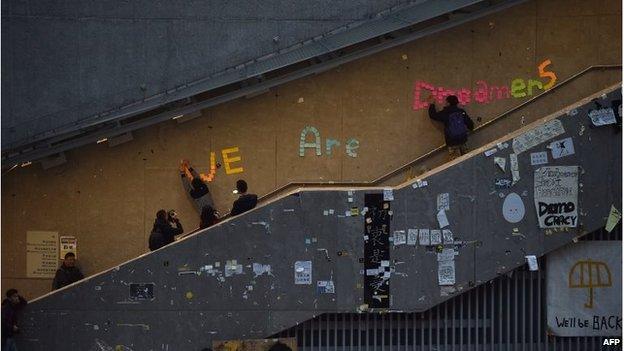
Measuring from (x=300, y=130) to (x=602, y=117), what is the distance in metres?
Answer: 4.11

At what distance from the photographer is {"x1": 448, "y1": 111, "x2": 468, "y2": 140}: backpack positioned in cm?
1834

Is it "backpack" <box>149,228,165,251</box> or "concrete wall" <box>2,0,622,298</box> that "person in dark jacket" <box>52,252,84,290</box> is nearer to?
"concrete wall" <box>2,0,622,298</box>

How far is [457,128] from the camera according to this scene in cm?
1838

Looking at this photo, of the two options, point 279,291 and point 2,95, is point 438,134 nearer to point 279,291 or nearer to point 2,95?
point 279,291

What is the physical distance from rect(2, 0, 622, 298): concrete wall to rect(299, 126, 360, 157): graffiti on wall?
2.4 inches

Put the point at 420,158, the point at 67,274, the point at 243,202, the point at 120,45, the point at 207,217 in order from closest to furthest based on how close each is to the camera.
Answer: the point at 243,202
the point at 207,217
the point at 120,45
the point at 67,274
the point at 420,158

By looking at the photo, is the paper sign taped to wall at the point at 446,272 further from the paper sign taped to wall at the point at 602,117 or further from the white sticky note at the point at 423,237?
the paper sign taped to wall at the point at 602,117

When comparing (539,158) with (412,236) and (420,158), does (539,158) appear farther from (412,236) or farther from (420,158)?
(420,158)

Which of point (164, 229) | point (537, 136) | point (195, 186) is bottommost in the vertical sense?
point (164, 229)

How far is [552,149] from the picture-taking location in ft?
55.7

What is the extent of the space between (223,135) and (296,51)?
5.31ft

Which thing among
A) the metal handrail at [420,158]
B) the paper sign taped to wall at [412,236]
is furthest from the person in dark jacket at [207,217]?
the paper sign taped to wall at [412,236]

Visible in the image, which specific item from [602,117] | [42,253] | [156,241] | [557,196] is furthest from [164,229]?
[602,117]

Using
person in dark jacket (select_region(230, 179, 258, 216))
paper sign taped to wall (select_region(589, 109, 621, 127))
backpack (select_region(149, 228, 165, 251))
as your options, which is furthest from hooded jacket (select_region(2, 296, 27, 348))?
paper sign taped to wall (select_region(589, 109, 621, 127))
